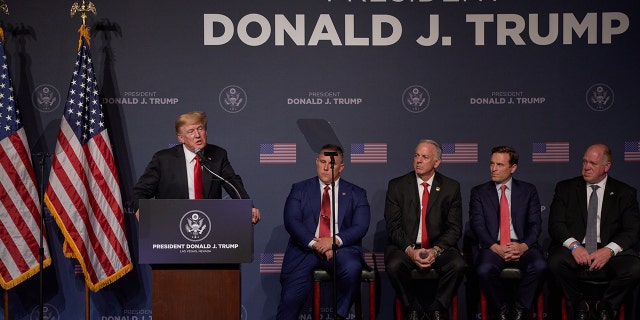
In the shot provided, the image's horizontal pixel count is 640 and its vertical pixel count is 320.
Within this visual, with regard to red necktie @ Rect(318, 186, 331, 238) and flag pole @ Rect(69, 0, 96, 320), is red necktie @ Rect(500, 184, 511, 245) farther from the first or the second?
flag pole @ Rect(69, 0, 96, 320)

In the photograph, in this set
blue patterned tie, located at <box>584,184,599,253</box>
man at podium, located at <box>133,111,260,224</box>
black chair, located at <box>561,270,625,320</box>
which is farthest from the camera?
blue patterned tie, located at <box>584,184,599,253</box>

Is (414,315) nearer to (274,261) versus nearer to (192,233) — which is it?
(274,261)

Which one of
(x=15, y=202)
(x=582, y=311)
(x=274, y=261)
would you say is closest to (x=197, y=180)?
(x=274, y=261)

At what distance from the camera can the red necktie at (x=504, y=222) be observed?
20.4ft

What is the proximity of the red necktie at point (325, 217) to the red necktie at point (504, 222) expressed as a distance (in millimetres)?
1379

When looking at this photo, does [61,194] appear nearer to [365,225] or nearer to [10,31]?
[10,31]

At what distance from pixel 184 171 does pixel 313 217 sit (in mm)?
1094

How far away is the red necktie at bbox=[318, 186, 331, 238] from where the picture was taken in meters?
6.22

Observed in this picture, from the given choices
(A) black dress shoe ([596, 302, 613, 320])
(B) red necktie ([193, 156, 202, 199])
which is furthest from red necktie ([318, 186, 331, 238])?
(A) black dress shoe ([596, 302, 613, 320])

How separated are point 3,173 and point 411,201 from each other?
331 cm

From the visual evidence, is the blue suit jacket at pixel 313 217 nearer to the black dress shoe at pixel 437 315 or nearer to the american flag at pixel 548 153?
the black dress shoe at pixel 437 315

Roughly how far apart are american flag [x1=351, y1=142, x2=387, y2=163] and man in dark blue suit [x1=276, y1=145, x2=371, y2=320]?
2.25ft

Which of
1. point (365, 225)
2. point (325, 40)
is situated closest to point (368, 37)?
point (325, 40)

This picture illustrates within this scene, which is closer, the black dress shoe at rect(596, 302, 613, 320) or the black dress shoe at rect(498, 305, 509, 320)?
the black dress shoe at rect(596, 302, 613, 320)
